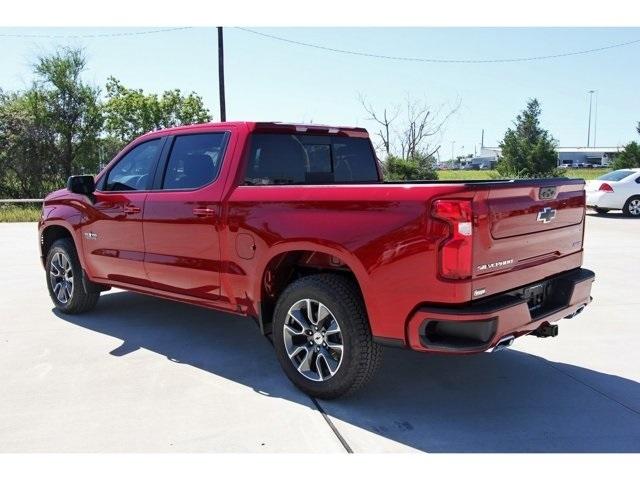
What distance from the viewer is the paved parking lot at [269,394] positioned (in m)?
3.22

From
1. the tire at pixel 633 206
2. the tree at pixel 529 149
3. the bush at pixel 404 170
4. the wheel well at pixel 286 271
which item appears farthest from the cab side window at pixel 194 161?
the tree at pixel 529 149

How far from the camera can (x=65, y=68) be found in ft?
87.9

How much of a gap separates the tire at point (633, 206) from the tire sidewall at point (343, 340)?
15.1 meters

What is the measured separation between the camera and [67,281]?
596 cm

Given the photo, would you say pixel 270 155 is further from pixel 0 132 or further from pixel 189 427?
pixel 0 132

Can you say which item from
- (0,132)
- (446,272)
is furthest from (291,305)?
(0,132)

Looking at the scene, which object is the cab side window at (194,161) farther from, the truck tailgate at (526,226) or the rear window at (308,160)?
the truck tailgate at (526,226)

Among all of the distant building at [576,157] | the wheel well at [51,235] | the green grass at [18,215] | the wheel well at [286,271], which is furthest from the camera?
the distant building at [576,157]

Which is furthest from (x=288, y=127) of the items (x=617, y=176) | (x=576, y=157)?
(x=576, y=157)

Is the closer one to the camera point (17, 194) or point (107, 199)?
point (107, 199)

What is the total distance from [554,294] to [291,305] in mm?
1778

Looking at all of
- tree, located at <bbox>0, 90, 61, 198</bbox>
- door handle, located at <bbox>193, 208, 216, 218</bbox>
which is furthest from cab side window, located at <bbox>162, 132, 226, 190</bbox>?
tree, located at <bbox>0, 90, 61, 198</bbox>

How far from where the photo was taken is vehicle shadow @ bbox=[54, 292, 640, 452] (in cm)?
321

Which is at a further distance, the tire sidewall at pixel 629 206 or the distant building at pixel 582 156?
the distant building at pixel 582 156
